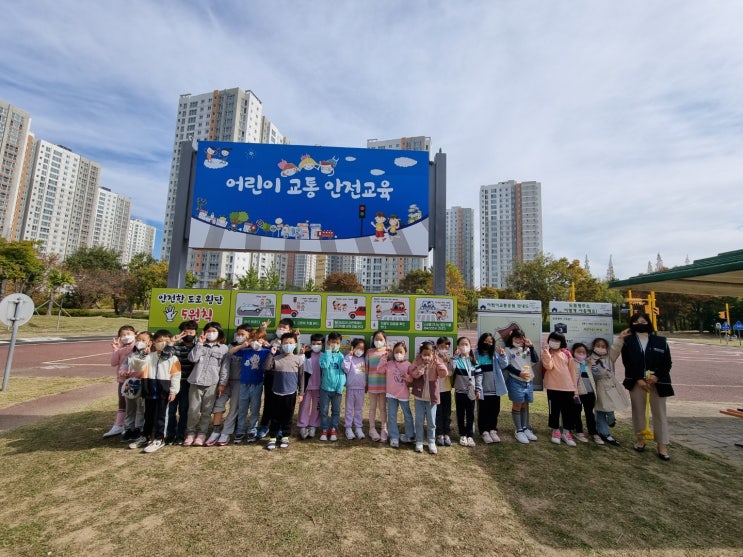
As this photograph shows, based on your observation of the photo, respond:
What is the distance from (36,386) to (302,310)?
25.8ft

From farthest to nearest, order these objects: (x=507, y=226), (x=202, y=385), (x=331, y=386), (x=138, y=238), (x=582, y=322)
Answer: (x=138, y=238), (x=507, y=226), (x=582, y=322), (x=331, y=386), (x=202, y=385)

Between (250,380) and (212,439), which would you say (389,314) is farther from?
(212,439)

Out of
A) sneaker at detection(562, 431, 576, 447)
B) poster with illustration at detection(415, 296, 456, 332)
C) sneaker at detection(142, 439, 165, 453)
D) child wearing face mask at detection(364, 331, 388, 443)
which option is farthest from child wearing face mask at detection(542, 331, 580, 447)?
sneaker at detection(142, 439, 165, 453)

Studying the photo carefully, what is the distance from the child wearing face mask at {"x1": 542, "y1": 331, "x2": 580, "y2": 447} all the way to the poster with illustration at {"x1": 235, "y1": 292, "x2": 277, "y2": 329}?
4688 millimetres

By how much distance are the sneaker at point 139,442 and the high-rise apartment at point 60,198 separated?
292 feet

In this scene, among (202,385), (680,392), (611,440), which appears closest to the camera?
(202,385)

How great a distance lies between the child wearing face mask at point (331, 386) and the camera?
17.1 feet

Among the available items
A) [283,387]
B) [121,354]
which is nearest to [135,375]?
[121,354]

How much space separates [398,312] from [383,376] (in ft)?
3.84

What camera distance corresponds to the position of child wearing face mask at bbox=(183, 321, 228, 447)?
4.93m

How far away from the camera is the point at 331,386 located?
17.0 feet

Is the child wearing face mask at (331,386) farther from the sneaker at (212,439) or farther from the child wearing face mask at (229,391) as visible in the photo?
the sneaker at (212,439)

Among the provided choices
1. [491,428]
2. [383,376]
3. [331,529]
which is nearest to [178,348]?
[383,376]

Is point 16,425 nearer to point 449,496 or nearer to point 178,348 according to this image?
point 178,348
